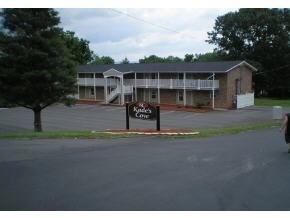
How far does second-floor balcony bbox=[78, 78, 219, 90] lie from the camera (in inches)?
1638

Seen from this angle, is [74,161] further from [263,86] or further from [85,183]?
[263,86]

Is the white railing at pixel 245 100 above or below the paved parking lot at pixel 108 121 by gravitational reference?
above

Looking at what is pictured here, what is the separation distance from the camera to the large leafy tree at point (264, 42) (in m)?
58.2

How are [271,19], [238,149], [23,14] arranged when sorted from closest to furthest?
[238,149] → [23,14] → [271,19]

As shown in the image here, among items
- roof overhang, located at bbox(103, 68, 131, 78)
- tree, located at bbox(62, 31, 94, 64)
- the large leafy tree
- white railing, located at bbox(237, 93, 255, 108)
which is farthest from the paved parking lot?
tree, located at bbox(62, 31, 94, 64)

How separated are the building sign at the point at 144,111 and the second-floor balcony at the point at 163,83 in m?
23.2

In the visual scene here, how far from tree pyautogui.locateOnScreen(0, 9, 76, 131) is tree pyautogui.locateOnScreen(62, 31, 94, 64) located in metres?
45.8

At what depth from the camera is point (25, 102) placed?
22750 mm

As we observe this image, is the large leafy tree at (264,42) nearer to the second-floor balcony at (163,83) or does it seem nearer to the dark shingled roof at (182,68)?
the dark shingled roof at (182,68)

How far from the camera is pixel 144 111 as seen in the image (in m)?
19.0

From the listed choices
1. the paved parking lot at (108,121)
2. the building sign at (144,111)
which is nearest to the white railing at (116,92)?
the paved parking lot at (108,121)

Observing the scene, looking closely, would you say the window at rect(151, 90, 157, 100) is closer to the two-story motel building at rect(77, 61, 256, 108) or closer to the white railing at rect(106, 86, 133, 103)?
the two-story motel building at rect(77, 61, 256, 108)

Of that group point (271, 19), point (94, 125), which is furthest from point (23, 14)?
point (271, 19)

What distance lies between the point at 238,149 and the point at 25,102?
1430 centimetres
